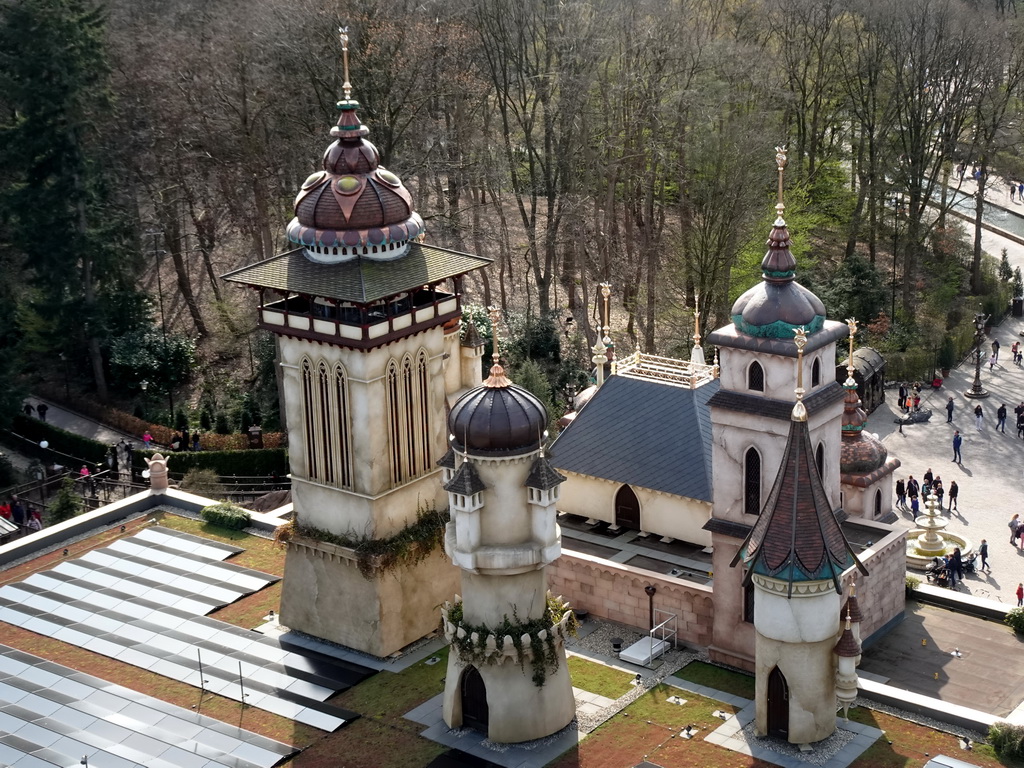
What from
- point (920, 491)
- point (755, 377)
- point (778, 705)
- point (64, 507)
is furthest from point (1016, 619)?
point (64, 507)

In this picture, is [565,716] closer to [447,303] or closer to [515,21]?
[447,303]

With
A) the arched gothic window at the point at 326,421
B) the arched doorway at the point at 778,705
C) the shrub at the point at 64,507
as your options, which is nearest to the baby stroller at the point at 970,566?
the arched doorway at the point at 778,705

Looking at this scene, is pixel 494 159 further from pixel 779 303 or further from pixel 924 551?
pixel 779 303

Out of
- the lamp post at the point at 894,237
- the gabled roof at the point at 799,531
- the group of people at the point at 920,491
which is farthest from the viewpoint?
the lamp post at the point at 894,237

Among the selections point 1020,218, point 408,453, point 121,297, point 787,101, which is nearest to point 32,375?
point 121,297

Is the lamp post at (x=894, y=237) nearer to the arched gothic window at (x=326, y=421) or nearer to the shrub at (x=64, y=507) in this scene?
the arched gothic window at (x=326, y=421)

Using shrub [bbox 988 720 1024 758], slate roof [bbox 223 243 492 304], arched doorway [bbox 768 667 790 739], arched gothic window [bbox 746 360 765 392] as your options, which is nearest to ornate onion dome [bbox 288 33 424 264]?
slate roof [bbox 223 243 492 304]
